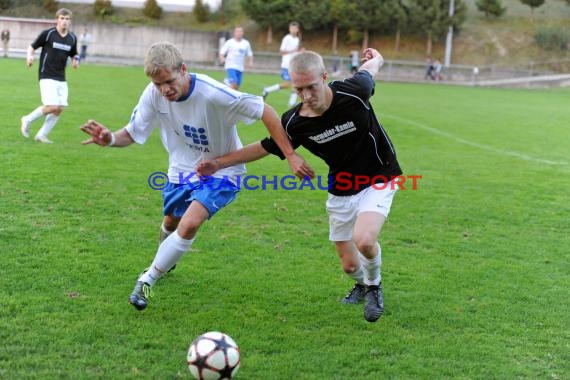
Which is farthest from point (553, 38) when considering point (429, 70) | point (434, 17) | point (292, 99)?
point (292, 99)

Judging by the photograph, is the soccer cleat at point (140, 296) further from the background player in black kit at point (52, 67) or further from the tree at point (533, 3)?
the tree at point (533, 3)

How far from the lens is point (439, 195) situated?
8602 mm

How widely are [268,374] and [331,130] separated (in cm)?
174

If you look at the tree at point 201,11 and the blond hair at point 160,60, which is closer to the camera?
the blond hair at point 160,60

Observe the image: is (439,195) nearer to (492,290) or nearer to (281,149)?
(492,290)

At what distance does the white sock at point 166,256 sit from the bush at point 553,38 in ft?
173

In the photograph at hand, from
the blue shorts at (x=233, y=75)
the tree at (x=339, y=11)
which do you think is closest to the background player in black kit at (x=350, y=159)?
the blue shorts at (x=233, y=75)

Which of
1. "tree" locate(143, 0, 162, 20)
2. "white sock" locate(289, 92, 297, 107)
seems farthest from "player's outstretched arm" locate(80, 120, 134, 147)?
"tree" locate(143, 0, 162, 20)

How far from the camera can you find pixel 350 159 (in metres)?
4.60

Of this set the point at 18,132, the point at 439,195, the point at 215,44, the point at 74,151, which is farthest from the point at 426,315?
the point at 215,44

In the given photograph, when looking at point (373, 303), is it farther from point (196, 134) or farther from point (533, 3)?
point (533, 3)

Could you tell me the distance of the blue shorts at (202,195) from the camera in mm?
4504

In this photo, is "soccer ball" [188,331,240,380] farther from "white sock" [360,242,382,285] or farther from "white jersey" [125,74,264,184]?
"white jersey" [125,74,264,184]

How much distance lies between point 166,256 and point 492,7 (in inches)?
2135
